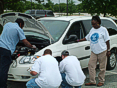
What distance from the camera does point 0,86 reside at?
12.3 ft

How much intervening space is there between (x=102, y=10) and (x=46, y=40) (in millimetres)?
16511

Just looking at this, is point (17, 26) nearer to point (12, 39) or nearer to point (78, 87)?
point (12, 39)

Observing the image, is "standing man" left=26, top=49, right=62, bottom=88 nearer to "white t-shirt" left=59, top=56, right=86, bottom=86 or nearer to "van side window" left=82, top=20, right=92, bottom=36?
"white t-shirt" left=59, top=56, right=86, bottom=86

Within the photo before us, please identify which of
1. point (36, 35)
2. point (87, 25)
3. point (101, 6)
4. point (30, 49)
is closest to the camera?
point (30, 49)

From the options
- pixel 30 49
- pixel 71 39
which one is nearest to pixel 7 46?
pixel 30 49

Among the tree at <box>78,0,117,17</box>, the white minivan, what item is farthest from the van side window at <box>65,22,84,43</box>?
the tree at <box>78,0,117,17</box>

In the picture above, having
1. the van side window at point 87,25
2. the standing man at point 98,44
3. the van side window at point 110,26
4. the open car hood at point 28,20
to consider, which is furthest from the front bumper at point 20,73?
the van side window at point 110,26

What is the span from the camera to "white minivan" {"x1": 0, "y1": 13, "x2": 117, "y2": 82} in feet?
12.9

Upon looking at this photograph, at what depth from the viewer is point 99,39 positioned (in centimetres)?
454

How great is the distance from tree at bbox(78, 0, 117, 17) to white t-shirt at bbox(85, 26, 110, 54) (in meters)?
15.5

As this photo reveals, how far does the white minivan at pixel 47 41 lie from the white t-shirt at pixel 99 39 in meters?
0.45

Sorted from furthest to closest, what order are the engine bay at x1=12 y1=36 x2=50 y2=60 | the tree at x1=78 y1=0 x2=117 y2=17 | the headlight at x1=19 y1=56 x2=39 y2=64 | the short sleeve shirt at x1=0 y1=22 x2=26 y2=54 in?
the tree at x1=78 y1=0 x2=117 y2=17 → the engine bay at x1=12 y1=36 x2=50 y2=60 → the headlight at x1=19 y1=56 x2=39 y2=64 → the short sleeve shirt at x1=0 y1=22 x2=26 y2=54

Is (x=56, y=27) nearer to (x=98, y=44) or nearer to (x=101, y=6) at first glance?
(x=98, y=44)

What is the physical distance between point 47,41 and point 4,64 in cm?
128
